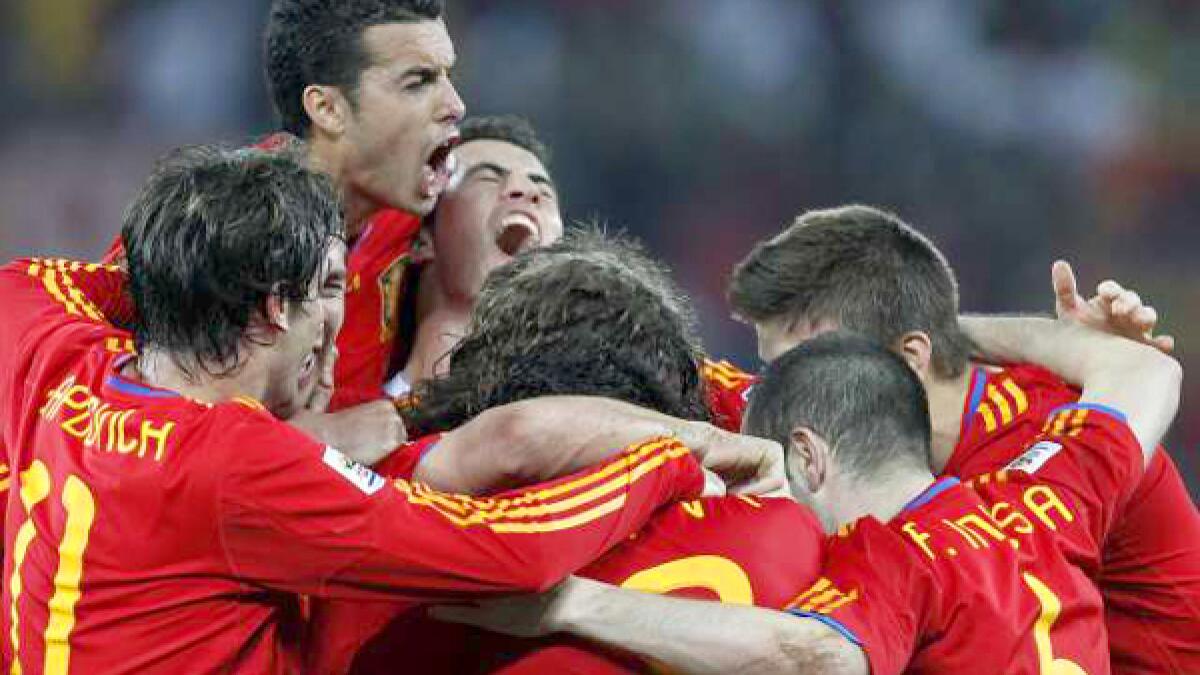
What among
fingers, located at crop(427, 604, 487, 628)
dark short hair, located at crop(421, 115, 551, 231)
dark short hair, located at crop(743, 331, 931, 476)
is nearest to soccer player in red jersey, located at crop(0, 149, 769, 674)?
fingers, located at crop(427, 604, 487, 628)

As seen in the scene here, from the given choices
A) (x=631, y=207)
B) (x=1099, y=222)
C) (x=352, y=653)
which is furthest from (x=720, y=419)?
(x=1099, y=222)

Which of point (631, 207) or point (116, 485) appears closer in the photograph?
point (116, 485)

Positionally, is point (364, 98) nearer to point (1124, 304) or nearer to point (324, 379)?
point (324, 379)

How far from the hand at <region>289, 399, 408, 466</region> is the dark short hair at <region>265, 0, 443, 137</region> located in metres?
1.19

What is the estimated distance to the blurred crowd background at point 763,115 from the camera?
27.4 ft

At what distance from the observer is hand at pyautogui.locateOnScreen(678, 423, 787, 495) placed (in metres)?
2.82

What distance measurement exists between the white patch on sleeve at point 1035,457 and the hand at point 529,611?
2.85 ft

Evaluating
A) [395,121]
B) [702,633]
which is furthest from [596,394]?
[395,121]

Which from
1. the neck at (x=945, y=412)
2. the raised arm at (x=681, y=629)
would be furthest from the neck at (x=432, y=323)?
the raised arm at (x=681, y=629)

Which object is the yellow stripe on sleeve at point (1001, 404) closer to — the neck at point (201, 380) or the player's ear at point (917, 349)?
the player's ear at point (917, 349)

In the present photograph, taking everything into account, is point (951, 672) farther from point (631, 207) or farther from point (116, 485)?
point (631, 207)

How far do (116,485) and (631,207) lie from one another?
5.99 m

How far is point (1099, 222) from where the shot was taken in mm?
8531

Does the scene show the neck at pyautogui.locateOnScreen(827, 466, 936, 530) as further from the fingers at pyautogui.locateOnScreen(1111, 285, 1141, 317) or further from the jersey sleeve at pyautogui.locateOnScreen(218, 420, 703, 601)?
the fingers at pyautogui.locateOnScreen(1111, 285, 1141, 317)
